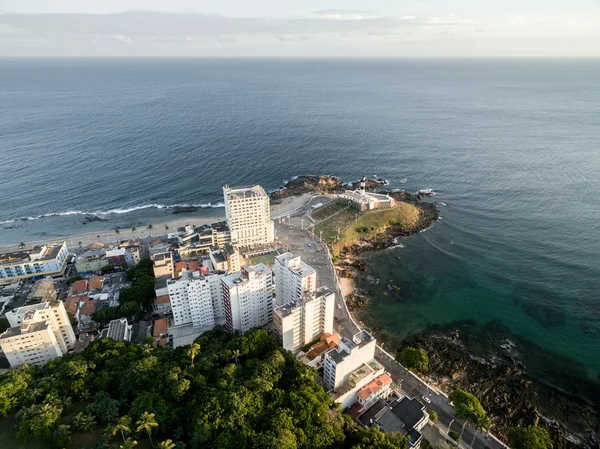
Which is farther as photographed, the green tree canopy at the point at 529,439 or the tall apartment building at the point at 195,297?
the tall apartment building at the point at 195,297

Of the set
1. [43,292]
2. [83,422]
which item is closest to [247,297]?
[83,422]

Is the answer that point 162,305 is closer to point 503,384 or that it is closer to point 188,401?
point 188,401

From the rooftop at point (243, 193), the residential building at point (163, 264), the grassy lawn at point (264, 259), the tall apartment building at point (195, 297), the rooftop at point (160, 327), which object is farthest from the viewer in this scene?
the rooftop at point (243, 193)

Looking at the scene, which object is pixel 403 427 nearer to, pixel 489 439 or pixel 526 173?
pixel 489 439

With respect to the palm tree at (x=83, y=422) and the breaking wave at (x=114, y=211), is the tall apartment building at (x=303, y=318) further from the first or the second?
the breaking wave at (x=114, y=211)

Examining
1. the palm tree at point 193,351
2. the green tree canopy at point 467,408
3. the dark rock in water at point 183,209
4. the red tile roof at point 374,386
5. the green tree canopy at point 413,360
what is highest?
the palm tree at point 193,351

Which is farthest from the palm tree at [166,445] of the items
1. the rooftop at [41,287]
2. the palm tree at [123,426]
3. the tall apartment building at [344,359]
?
the rooftop at [41,287]

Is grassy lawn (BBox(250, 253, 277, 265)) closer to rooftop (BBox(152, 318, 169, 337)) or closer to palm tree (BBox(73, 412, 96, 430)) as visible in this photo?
rooftop (BBox(152, 318, 169, 337))

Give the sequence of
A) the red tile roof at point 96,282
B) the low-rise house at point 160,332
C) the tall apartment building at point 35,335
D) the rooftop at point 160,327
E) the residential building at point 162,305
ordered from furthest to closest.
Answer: the red tile roof at point 96,282 → the residential building at point 162,305 → the rooftop at point 160,327 → the low-rise house at point 160,332 → the tall apartment building at point 35,335

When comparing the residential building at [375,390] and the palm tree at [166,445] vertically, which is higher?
the palm tree at [166,445]
